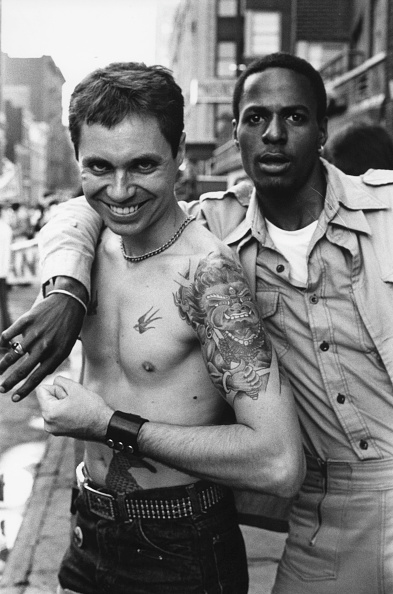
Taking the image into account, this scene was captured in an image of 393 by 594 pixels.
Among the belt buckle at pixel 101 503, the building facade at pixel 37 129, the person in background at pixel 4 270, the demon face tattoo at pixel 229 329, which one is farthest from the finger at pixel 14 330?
the building facade at pixel 37 129

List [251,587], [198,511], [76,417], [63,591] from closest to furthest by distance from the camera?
[76,417], [198,511], [63,591], [251,587]

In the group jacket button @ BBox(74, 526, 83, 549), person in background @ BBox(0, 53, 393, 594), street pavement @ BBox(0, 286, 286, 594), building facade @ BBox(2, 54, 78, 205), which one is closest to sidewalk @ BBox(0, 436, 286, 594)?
street pavement @ BBox(0, 286, 286, 594)

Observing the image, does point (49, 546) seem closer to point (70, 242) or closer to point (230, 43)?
point (70, 242)

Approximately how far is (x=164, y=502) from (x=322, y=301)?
81cm

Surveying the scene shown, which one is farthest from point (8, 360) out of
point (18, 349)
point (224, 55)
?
point (224, 55)

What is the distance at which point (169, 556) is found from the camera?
2293 millimetres

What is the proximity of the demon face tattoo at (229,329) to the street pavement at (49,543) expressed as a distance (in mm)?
2640

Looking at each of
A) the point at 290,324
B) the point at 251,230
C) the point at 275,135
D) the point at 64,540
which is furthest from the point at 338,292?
the point at 64,540

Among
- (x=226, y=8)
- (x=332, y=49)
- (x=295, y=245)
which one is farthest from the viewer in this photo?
(x=226, y=8)

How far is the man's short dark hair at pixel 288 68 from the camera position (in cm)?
279

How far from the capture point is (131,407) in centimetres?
235

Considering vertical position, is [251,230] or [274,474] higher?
[251,230]

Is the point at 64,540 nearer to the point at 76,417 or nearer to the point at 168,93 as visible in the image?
the point at 76,417

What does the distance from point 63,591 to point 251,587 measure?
2.15 metres
